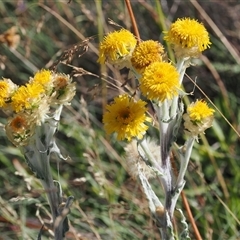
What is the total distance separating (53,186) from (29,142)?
15 centimetres

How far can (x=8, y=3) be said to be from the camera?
3643 mm

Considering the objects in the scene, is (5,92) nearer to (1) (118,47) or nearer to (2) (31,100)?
(2) (31,100)

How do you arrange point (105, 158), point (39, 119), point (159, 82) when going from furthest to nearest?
point (105, 158), point (39, 119), point (159, 82)

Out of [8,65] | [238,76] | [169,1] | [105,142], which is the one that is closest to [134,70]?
[105,142]

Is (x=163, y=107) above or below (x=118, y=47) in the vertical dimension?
below

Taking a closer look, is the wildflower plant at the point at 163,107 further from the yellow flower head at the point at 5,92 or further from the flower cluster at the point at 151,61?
the yellow flower head at the point at 5,92

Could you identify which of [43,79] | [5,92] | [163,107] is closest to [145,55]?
[163,107]

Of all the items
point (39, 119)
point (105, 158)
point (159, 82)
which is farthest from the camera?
point (105, 158)

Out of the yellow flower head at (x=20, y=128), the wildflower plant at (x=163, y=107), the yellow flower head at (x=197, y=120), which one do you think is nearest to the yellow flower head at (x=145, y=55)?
the wildflower plant at (x=163, y=107)

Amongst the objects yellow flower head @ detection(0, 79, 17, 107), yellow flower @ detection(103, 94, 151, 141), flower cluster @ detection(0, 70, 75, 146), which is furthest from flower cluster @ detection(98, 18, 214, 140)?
yellow flower head @ detection(0, 79, 17, 107)

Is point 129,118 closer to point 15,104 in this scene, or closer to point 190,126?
point 190,126

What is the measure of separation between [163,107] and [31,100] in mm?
333

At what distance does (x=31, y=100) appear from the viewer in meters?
1.35

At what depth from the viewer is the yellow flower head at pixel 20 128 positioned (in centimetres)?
134
